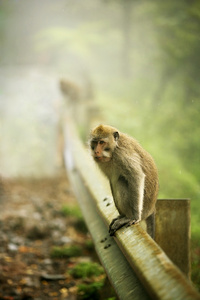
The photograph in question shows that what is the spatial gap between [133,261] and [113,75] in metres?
16.7

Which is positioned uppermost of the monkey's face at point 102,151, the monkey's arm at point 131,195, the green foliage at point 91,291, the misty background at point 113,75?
the misty background at point 113,75

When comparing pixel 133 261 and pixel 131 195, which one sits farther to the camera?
pixel 131 195

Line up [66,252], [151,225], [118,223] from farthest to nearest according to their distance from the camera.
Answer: [66,252]
[151,225]
[118,223]

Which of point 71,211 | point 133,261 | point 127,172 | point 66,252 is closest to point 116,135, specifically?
point 127,172

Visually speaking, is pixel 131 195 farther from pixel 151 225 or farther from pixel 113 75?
pixel 113 75

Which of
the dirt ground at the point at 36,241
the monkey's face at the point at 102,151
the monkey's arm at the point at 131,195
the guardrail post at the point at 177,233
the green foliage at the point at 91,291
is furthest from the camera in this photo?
the dirt ground at the point at 36,241

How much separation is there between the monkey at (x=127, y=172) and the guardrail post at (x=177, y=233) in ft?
0.42

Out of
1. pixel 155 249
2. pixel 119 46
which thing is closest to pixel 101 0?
pixel 119 46

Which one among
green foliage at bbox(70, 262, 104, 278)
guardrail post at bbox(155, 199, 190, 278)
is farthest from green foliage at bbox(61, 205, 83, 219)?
guardrail post at bbox(155, 199, 190, 278)

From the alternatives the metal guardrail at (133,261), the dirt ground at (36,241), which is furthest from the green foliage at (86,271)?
the metal guardrail at (133,261)

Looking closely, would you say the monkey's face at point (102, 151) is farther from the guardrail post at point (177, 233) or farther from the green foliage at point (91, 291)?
the green foliage at point (91, 291)

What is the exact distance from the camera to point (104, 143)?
10.3 feet

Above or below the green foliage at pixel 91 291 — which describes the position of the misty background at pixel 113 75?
above

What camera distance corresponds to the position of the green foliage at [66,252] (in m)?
4.76
